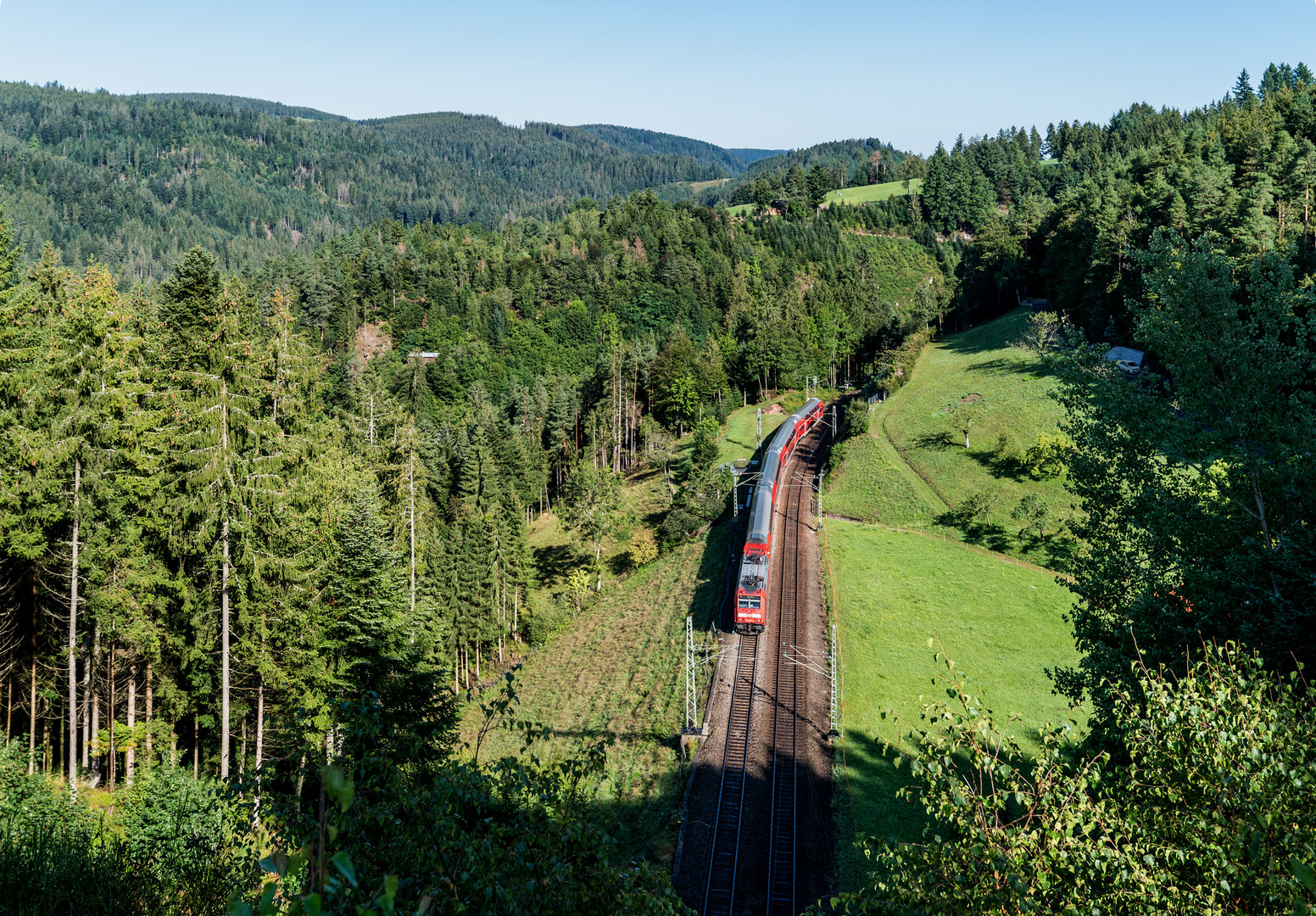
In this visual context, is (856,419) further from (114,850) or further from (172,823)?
(114,850)

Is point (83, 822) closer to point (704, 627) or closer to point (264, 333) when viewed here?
point (704, 627)

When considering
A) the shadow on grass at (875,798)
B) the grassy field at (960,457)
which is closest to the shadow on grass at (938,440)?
the grassy field at (960,457)

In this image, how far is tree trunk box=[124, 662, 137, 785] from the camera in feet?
76.4

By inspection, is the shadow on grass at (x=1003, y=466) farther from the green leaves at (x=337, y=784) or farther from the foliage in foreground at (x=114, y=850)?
the green leaves at (x=337, y=784)

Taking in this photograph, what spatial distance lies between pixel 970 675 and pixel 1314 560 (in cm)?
2588

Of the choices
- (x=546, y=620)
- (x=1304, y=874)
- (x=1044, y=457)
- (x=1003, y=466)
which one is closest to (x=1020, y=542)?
(x=1044, y=457)

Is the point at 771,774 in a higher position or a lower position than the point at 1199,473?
lower

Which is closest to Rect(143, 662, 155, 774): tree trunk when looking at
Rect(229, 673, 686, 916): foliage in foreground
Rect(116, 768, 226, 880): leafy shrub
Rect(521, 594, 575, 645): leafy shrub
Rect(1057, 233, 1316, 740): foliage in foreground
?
Rect(116, 768, 226, 880): leafy shrub

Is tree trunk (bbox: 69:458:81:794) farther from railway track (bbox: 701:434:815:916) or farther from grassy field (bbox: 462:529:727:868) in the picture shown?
railway track (bbox: 701:434:815:916)

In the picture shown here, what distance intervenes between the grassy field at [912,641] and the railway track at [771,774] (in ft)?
6.42

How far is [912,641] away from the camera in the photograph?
132ft

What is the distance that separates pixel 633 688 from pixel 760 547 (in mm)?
10425

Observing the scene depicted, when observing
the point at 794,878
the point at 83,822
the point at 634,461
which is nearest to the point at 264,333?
the point at 634,461

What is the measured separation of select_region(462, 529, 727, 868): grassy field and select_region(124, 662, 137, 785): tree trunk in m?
12.1
